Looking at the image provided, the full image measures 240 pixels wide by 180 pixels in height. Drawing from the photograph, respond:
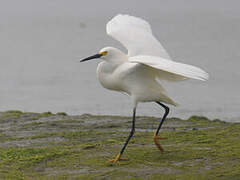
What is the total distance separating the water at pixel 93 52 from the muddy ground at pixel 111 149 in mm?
3167

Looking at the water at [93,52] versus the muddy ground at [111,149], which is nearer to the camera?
the muddy ground at [111,149]

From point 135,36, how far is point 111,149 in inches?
47.7

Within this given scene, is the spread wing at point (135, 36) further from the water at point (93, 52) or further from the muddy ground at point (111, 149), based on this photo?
the water at point (93, 52)

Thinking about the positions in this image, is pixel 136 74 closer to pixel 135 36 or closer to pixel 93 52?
pixel 135 36

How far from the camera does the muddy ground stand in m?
5.27

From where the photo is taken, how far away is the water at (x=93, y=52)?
38.4 feet

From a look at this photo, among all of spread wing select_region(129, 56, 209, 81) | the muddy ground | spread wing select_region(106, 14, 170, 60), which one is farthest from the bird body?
the muddy ground

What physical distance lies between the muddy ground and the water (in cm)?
317

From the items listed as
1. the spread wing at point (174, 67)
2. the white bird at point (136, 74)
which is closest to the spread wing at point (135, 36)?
the white bird at point (136, 74)

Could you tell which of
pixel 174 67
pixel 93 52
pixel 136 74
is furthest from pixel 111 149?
pixel 93 52

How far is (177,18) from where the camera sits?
69.4 feet

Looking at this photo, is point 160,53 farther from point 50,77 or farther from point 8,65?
point 8,65

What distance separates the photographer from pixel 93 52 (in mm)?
15812

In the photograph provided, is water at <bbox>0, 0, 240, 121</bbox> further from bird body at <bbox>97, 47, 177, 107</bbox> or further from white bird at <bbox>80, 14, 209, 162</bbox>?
bird body at <bbox>97, 47, 177, 107</bbox>
